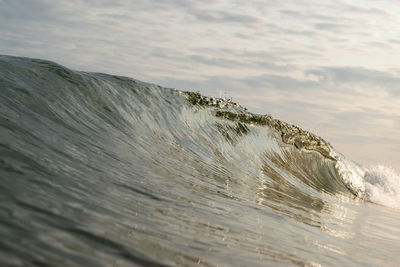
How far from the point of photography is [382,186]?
1623 centimetres

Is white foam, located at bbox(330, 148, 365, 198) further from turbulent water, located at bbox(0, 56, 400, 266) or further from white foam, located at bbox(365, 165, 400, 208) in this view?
turbulent water, located at bbox(0, 56, 400, 266)

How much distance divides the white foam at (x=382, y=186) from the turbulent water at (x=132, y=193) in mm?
2913

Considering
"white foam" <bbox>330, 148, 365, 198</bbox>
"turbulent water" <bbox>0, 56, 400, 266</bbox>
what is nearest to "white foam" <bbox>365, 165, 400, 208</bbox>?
"white foam" <bbox>330, 148, 365, 198</bbox>

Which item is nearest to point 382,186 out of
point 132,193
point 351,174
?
point 351,174

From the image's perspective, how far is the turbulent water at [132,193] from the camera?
2.61m

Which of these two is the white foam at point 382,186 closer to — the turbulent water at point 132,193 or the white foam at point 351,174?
the white foam at point 351,174

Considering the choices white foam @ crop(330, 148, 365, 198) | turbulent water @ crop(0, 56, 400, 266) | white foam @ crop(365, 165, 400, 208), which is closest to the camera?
turbulent water @ crop(0, 56, 400, 266)

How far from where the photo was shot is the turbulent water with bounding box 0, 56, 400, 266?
2.61 m

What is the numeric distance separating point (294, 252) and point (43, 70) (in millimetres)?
6954

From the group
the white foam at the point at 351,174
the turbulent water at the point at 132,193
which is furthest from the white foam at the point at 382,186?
the turbulent water at the point at 132,193

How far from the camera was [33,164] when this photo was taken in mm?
3826

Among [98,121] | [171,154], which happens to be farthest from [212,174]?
[98,121]

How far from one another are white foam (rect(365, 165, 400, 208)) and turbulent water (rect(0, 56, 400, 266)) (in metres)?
2.91

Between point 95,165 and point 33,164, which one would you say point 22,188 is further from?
point 95,165
